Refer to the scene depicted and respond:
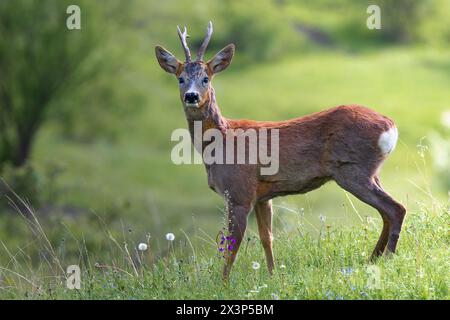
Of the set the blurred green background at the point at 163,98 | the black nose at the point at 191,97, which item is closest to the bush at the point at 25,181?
the blurred green background at the point at 163,98

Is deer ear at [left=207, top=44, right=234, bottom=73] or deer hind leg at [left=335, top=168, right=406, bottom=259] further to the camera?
deer ear at [left=207, top=44, right=234, bottom=73]

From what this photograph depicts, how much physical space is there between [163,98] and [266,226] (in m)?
40.5

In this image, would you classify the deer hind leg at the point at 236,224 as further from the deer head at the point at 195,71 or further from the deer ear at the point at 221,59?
the deer ear at the point at 221,59

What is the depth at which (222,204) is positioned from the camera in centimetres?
1349

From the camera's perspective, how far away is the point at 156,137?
45.0m

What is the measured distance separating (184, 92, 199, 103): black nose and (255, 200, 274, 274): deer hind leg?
1.18m

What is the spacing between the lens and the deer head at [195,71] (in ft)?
A: 26.6

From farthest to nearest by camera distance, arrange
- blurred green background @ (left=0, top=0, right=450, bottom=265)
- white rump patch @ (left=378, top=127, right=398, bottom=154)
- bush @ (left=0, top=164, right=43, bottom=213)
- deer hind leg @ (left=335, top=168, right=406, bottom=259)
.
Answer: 1. blurred green background @ (left=0, top=0, right=450, bottom=265)
2. bush @ (left=0, top=164, right=43, bottom=213)
3. white rump patch @ (left=378, top=127, right=398, bottom=154)
4. deer hind leg @ (left=335, top=168, right=406, bottom=259)

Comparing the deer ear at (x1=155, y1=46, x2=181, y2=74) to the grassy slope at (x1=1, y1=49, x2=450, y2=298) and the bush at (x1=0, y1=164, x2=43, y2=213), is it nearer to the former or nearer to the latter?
the grassy slope at (x1=1, y1=49, x2=450, y2=298)

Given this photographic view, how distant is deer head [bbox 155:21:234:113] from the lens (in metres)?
8.09

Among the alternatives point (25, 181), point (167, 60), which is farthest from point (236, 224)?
point (25, 181)

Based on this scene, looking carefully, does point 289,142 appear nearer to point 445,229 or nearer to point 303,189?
point 303,189

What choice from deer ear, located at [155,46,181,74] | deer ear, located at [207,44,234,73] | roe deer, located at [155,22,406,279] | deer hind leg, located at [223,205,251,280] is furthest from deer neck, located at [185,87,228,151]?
deer hind leg, located at [223,205,251,280]
